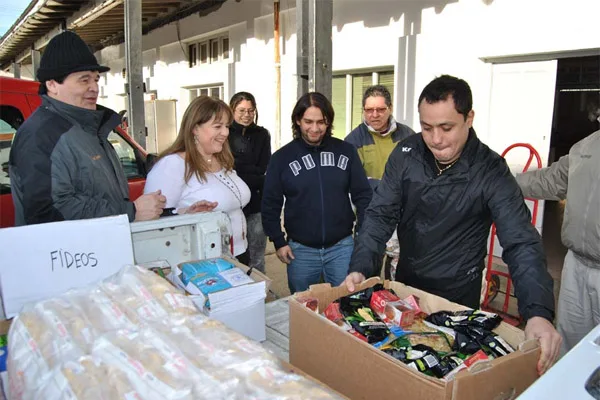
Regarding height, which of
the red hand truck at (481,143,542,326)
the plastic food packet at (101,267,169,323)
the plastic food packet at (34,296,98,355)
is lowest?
the red hand truck at (481,143,542,326)

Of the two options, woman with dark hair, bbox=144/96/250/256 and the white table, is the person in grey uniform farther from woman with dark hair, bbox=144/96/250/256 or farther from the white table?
woman with dark hair, bbox=144/96/250/256

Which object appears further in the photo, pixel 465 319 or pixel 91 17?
pixel 91 17

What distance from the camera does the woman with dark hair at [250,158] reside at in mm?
3820

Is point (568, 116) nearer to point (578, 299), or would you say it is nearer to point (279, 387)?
point (578, 299)

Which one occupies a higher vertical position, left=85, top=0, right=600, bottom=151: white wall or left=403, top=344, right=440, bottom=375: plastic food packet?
left=85, top=0, right=600, bottom=151: white wall

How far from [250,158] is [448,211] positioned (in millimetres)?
2316

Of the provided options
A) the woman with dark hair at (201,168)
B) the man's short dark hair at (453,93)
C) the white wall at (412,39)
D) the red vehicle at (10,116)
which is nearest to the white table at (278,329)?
the woman with dark hair at (201,168)

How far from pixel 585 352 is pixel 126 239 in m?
1.35

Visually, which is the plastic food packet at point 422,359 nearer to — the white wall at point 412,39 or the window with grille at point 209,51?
the white wall at point 412,39

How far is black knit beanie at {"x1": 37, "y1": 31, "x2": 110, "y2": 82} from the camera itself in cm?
213

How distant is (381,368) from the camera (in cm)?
113

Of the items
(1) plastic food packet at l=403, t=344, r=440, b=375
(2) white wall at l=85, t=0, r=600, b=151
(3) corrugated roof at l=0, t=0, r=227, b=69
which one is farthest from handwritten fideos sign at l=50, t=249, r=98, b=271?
(3) corrugated roof at l=0, t=0, r=227, b=69

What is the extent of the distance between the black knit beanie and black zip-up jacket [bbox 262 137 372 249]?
3.84 ft

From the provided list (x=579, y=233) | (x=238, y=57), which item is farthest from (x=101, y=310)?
(x=238, y=57)
